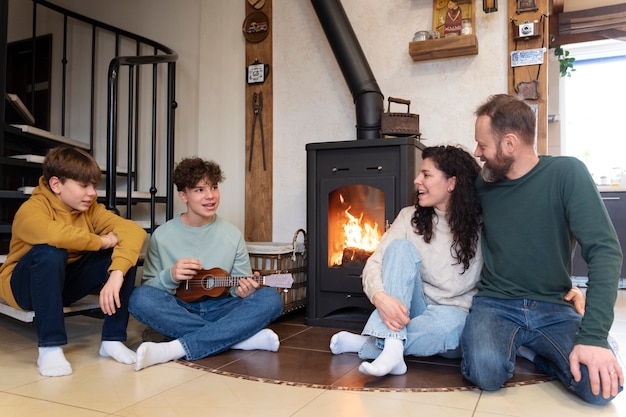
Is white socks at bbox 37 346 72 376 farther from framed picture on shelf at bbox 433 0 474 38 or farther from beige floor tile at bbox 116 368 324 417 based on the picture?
framed picture on shelf at bbox 433 0 474 38

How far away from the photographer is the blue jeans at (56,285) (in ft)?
5.89

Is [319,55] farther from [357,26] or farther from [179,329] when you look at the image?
[179,329]

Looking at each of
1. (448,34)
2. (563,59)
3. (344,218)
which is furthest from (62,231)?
(563,59)

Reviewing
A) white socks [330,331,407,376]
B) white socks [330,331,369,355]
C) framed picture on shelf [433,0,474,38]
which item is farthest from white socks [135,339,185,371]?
framed picture on shelf [433,0,474,38]

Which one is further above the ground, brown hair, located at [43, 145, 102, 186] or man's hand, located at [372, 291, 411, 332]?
brown hair, located at [43, 145, 102, 186]

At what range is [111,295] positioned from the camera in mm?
1850

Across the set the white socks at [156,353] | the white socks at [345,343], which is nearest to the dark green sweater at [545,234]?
the white socks at [345,343]

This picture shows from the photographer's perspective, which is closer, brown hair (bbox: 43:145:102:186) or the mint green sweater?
brown hair (bbox: 43:145:102:186)

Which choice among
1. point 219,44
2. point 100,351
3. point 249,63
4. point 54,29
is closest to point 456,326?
point 100,351

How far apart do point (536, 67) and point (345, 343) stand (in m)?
1.63

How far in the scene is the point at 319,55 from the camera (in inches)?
122

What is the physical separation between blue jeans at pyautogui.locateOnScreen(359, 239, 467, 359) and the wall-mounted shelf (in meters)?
1.26

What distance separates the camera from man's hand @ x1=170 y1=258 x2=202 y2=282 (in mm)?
1970

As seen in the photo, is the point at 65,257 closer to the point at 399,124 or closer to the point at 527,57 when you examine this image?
the point at 399,124
